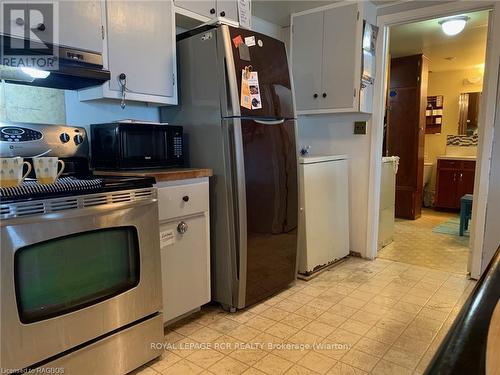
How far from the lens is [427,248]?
Result: 3617mm

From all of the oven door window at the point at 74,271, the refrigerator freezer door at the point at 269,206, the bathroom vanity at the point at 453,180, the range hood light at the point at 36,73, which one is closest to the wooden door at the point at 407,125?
the bathroom vanity at the point at 453,180

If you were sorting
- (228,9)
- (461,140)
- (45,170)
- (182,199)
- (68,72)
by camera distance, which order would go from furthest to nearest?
(461,140) < (228,9) < (182,199) < (68,72) < (45,170)

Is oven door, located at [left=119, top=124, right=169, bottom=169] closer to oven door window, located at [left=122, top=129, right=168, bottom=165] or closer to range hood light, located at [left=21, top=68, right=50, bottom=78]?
oven door window, located at [left=122, top=129, right=168, bottom=165]

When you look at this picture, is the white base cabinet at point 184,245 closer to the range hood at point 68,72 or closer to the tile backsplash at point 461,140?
the range hood at point 68,72

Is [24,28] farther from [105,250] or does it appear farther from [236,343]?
[236,343]

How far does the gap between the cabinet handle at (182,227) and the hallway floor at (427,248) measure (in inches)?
84.7

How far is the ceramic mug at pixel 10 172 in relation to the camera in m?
1.30

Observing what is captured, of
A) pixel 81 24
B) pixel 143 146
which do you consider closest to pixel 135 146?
pixel 143 146

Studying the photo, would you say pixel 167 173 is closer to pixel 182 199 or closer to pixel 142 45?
pixel 182 199

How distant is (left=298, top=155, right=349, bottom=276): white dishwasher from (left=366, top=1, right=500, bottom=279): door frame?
0.96 ft

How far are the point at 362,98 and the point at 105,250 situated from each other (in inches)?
92.8

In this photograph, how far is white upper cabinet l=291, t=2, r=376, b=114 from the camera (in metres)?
2.89

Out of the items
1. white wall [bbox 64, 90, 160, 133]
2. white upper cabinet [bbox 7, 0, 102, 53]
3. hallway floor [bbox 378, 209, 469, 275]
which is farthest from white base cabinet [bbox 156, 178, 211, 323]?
hallway floor [bbox 378, 209, 469, 275]

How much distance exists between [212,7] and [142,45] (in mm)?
644
